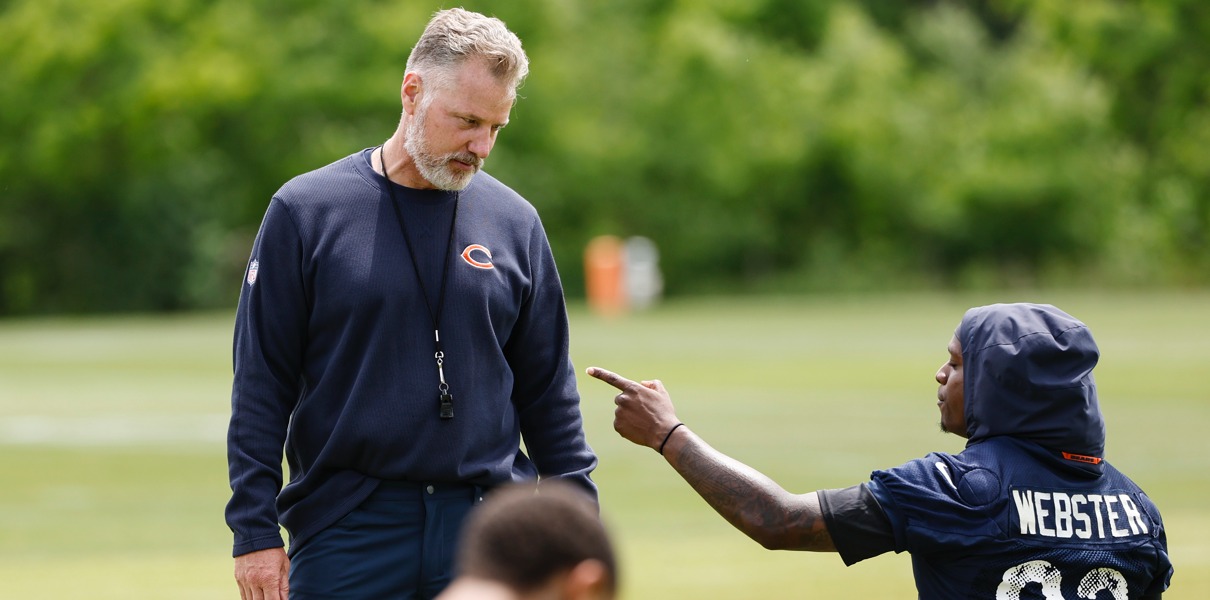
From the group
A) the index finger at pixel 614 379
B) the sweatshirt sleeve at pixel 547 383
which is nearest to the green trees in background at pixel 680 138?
the sweatshirt sleeve at pixel 547 383

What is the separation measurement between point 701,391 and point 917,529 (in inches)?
729

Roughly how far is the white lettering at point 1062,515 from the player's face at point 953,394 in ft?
1.04

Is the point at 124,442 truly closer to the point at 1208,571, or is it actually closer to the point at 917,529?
A: the point at 1208,571

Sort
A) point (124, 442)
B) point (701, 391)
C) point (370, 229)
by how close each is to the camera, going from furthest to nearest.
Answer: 1. point (701, 391)
2. point (124, 442)
3. point (370, 229)

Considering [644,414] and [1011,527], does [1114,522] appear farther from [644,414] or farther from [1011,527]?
[644,414]

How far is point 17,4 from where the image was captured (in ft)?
173

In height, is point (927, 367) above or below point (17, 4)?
below

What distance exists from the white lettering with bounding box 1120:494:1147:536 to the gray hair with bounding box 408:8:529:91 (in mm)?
1838

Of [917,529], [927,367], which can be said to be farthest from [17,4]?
[917,529]

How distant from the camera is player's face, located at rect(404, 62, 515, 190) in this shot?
4613mm

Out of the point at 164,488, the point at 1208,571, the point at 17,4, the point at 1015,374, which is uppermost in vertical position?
the point at 17,4

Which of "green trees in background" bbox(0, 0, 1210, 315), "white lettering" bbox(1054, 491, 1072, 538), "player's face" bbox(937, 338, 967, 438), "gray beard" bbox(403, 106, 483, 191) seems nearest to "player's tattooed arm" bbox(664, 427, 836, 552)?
"player's face" bbox(937, 338, 967, 438)

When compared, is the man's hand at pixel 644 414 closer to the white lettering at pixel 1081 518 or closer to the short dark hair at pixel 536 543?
the white lettering at pixel 1081 518

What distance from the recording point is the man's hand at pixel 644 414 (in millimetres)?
4543
